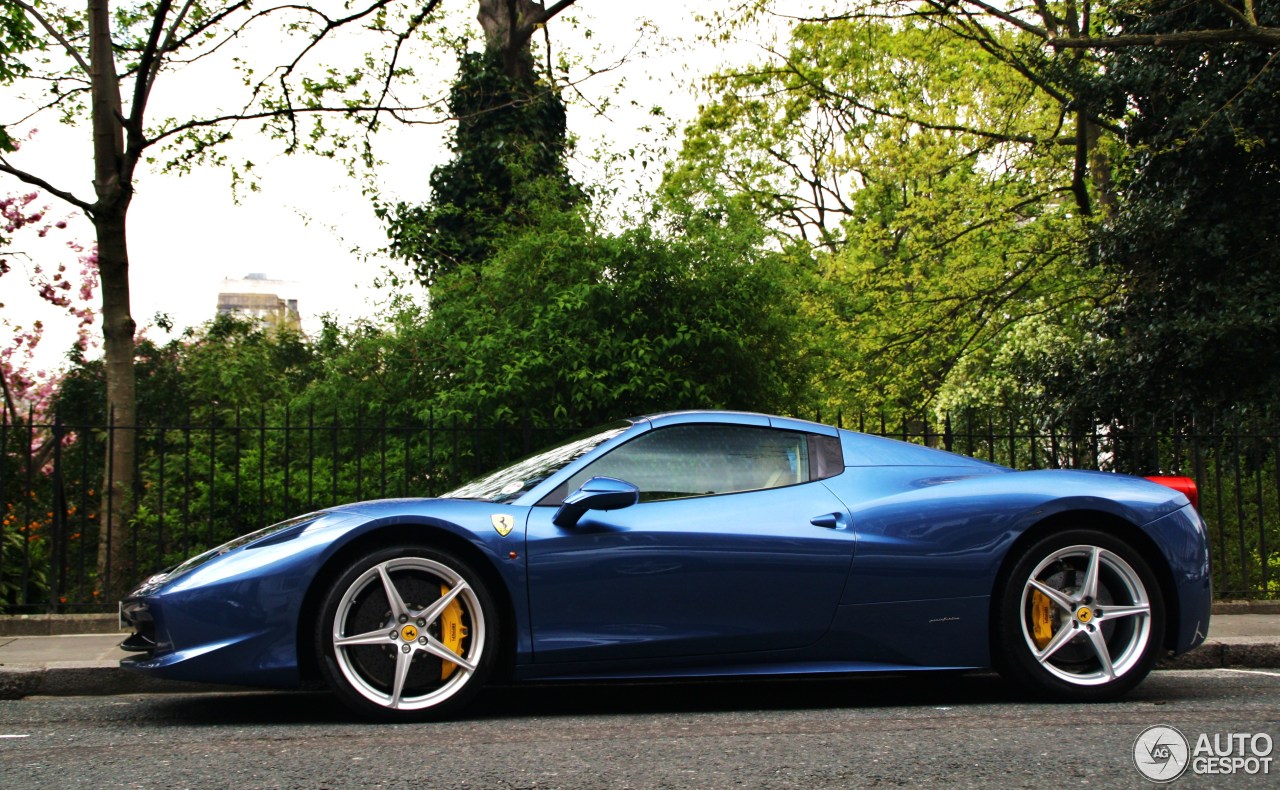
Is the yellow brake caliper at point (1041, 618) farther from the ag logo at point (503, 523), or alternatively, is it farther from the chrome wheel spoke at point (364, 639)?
the chrome wheel spoke at point (364, 639)

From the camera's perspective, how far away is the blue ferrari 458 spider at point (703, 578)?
4.70 meters

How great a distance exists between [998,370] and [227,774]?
25.0 m

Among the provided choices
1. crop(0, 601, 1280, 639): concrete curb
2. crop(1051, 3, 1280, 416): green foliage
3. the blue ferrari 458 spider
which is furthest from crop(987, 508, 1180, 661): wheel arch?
crop(1051, 3, 1280, 416): green foliage

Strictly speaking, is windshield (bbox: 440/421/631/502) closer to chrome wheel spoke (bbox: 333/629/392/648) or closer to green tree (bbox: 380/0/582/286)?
chrome wheel spoke (bbox: 333/629/392/648)

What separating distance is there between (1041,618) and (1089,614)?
8.5 inches

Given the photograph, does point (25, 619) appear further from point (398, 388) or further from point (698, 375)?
point (698, 375)

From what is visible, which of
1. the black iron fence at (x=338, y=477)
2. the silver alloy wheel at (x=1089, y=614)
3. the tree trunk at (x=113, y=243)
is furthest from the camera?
the tree trunk at (x=113, y=243)

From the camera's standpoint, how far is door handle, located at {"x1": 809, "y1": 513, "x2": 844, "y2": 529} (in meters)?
5.03

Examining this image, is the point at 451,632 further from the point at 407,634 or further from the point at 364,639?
the point at 364,639

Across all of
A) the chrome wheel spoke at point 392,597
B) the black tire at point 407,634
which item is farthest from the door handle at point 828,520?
the chrome wheel spoke at point 392,597

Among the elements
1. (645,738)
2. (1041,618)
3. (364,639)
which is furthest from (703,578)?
(1041,618)

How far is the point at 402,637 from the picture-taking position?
4699 mm

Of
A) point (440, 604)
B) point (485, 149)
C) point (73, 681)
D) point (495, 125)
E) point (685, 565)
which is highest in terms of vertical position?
point (495, 125)

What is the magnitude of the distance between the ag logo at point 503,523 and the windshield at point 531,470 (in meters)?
0.15
